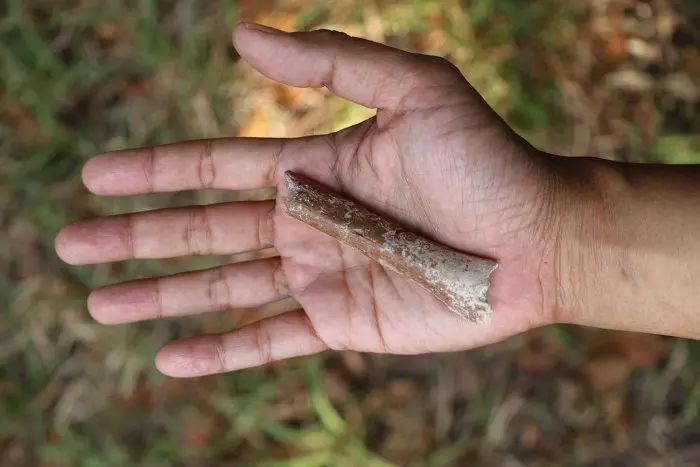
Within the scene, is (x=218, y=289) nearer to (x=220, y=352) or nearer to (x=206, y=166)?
(x=220, y=352)

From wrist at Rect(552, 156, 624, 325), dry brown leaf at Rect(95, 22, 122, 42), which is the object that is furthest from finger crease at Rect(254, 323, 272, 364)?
dry brown leaf at Rect(95, 22, 122, 42)

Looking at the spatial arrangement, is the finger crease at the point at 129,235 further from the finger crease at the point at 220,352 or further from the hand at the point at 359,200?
the finger crease at the point at 220,352

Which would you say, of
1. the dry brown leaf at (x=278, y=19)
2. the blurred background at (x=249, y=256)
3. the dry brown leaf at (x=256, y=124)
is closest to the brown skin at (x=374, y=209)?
the blurred background at (x=249, y=256)

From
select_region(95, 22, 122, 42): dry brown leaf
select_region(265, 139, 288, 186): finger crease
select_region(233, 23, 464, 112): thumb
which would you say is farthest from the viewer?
select_region(95, 22, 122, 42): dry brown leaf

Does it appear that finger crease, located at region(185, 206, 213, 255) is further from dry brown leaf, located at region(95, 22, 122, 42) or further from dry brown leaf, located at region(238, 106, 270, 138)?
dry brown leaf, located at region(95, 22, 122, 42)

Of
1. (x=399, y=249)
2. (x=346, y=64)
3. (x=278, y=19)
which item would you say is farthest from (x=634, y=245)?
(x=278, y=19)

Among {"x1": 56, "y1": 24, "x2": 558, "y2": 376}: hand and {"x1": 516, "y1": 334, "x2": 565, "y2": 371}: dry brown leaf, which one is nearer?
{"x1": 56, "y1": 24, "x2": 558, "y2": 376}: hand

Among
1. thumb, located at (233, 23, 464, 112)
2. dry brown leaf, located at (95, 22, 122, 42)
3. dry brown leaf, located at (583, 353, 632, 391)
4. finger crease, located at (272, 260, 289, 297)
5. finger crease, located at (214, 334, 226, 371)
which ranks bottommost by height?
dry brown leaf, located at (583, 353, 632, 391)
